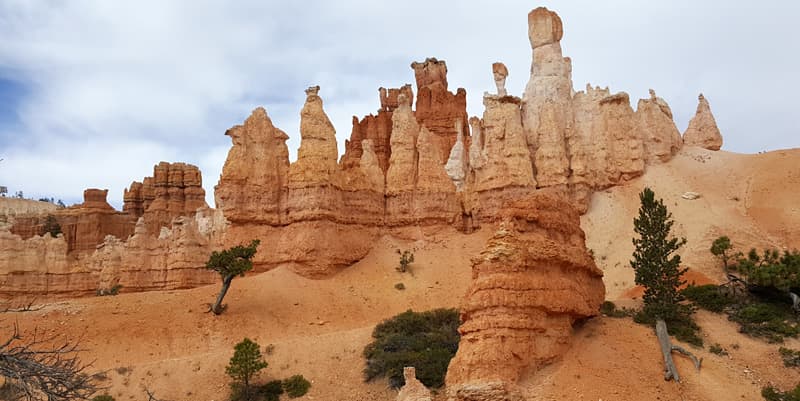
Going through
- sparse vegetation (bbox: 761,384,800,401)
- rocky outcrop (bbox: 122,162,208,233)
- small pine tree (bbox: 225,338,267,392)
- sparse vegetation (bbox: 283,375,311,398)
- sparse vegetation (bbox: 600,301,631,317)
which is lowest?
sparse vegetation (bbox: 283,375,311,398)

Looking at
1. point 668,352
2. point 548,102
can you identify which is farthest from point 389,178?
point 668,352

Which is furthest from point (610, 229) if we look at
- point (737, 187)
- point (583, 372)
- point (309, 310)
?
point (583, 372)

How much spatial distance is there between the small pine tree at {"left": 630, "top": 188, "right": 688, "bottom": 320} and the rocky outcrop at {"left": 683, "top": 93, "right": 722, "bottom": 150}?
27613mm

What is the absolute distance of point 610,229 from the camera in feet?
142

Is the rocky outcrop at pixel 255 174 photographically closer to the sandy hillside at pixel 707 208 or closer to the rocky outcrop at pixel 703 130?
the sandy hillside at pixel 707 208

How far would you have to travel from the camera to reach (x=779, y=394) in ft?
67.4

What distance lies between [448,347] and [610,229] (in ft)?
61.5

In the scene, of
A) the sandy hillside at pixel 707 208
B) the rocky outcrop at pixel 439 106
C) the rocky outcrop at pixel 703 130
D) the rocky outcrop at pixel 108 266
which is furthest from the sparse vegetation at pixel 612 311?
the rocky outcrop at pixel 439 106

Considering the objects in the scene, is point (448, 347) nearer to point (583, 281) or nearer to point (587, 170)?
point (583, 281)

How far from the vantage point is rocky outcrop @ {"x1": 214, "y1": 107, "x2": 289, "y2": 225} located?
42219 millimetres

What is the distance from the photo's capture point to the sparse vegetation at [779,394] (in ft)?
65.2

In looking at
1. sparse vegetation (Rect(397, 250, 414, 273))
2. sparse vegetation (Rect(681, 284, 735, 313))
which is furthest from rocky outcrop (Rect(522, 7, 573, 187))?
sparse vegetation (Rect(681, 284, 735, 313))

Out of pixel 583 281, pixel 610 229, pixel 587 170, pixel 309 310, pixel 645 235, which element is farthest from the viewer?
pixel 587 170

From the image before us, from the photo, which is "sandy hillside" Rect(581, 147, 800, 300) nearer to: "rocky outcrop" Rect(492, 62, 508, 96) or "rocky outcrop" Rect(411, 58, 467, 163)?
"rocky outcrop" Rect(492, 62, 508, 96)
